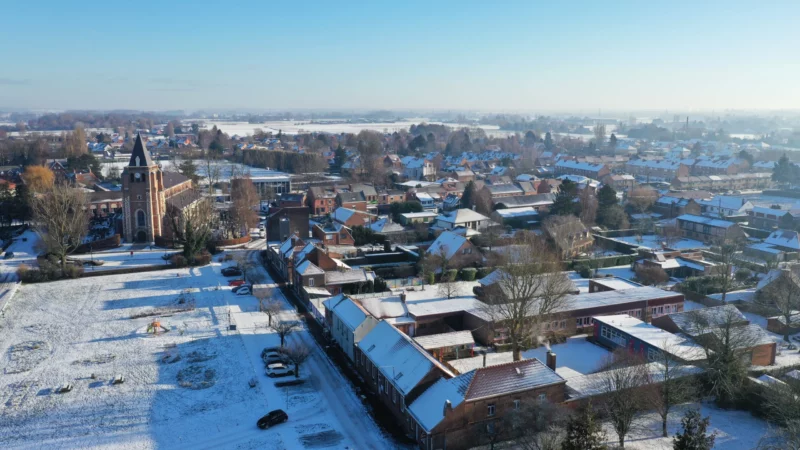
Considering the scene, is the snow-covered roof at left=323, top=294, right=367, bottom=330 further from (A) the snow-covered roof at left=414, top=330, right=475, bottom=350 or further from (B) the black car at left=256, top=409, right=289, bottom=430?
(B) the black car at left=256, top=409, right=289, bottom=430

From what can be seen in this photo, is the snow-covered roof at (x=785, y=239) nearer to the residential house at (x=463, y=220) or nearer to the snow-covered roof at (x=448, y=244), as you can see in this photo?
the residential house at (x=463, y=220)

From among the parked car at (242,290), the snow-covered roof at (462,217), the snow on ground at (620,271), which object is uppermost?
the snow-covered roof at (462,217)

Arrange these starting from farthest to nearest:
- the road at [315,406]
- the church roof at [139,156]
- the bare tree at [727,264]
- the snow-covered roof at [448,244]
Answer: the church roof at [139,156]
the snow-covered roof at [448,244]
the bare tree at [727,264]
the road at [315,406]

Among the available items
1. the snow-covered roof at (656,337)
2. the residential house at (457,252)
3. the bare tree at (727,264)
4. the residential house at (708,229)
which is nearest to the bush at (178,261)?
the residential house at (457,252)

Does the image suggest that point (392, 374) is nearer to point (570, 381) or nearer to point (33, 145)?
point (570, 381)

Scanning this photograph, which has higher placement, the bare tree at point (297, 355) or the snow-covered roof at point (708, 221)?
the snow-covered roof at point (708, 221)

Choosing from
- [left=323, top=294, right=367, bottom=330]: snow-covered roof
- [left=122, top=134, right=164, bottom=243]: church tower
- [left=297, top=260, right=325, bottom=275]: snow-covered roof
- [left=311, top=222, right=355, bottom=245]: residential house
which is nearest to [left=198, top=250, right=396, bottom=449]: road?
[left=323, top=294, right=367, bottom=330]: snow-covered roof

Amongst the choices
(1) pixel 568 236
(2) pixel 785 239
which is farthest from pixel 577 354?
(2) pixel 785 239
